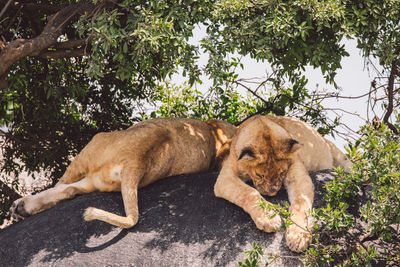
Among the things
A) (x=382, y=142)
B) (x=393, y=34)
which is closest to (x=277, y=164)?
(x=382, y=142)

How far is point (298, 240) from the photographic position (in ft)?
16.1

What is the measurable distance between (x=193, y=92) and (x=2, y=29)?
3.64m

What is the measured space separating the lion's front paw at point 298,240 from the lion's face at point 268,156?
0.73 m

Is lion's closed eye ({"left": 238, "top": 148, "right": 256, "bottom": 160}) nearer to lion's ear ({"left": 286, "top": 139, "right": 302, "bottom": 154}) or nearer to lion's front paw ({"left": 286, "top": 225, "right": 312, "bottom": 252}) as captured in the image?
lion's ear ({"left": 286, "top": 139, "right": 302, "bottom": 154})

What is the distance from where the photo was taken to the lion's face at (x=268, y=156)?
18.4 feet

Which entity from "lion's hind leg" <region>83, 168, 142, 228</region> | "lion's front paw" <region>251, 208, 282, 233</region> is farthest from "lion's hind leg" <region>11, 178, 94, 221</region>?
"lion's front paw" <region>251, 208, 282, 233</region>

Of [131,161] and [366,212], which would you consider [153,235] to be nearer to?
[131,161]

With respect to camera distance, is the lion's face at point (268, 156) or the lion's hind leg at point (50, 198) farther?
the lion's hind leg at point (50, 198)

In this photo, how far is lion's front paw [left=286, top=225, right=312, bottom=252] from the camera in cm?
491

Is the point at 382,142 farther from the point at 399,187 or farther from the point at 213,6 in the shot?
the point at 213,6

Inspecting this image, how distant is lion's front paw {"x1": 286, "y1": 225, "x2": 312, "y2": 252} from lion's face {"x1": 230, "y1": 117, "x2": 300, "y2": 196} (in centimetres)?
73

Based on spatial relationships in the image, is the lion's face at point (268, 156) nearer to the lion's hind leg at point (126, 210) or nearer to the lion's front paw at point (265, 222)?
the lion's front paw at point (265, 222)

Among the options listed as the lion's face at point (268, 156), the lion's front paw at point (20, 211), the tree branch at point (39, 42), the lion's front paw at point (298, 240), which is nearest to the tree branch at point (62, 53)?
the tree branch at point (39, 42)

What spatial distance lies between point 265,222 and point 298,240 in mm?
377
